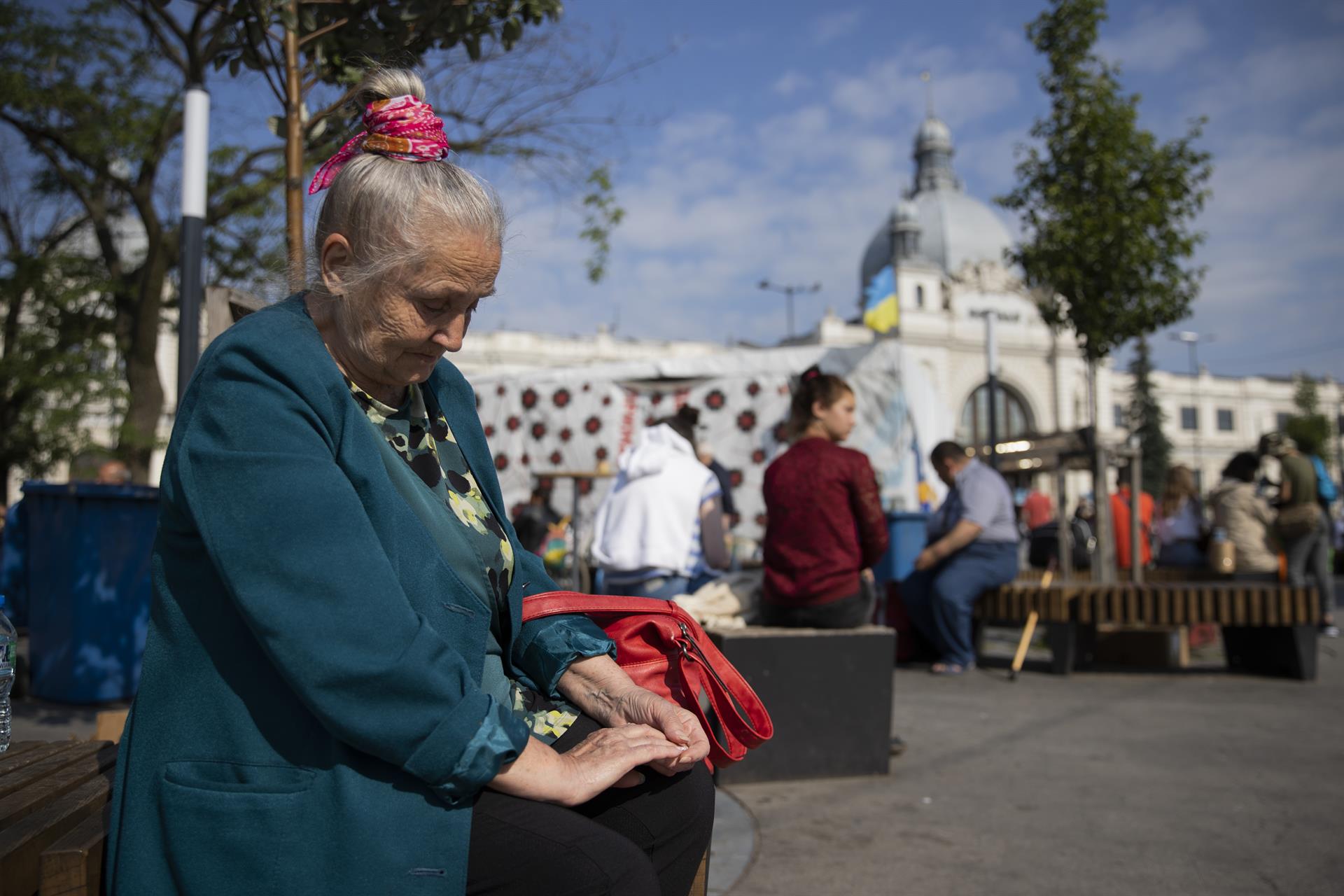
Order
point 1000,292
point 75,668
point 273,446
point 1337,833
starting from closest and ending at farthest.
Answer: point 273,446, point 1337,833, point 75,668, point 1000,292

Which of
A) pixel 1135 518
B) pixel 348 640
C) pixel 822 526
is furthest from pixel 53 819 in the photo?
pixel 1135 518

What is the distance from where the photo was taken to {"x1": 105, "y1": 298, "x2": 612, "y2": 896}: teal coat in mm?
1260

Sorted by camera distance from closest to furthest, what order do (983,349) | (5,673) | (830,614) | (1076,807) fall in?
(5,673) → (1076,807) → (830,614) → (983,349)

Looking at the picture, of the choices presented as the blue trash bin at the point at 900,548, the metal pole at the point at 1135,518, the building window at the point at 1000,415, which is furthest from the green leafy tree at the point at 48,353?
the building window at the point at 1000,415

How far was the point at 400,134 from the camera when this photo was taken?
1.54 metres

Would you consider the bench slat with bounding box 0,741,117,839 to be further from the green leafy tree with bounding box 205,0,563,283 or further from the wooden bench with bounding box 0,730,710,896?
the green leafy tree with bounding box 205,0,563,283

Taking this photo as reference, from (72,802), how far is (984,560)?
6550 millimetres

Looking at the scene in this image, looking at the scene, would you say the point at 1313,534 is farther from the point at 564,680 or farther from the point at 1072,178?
the point at 564,680

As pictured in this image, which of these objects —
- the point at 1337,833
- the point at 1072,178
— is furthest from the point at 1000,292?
the point at 1337,833

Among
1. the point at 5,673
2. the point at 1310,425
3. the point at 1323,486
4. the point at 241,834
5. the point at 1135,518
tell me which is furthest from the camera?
the point at 1310,425

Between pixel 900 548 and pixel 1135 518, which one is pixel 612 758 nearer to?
pixel 900 548

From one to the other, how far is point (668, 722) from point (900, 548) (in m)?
7.01

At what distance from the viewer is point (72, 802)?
1.53 meters

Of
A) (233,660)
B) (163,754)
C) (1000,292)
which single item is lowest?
(163,754)
